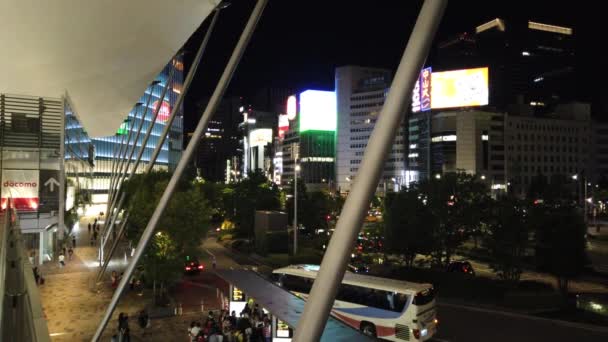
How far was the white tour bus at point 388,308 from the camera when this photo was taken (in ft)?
45.6

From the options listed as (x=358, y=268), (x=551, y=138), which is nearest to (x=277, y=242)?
(x=358, y=268)

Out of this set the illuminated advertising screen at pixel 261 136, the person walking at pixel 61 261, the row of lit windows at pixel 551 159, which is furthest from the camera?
the illuminated advertising screen at pixel 261 136

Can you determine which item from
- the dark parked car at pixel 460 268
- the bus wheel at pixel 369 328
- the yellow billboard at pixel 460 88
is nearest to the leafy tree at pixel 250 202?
the dark parked car at pixel 460 268

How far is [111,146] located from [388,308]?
240 feet

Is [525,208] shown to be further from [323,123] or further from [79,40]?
[323,123]

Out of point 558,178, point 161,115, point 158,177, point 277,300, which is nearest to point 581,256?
point 277,300

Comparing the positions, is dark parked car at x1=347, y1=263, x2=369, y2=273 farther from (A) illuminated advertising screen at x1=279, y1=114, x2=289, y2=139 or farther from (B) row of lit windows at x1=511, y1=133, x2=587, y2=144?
(A) illuminated advertising screen at x1=279, y1=114, x2=289, y2=139

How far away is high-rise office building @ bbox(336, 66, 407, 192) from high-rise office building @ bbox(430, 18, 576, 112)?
35355 millimetres

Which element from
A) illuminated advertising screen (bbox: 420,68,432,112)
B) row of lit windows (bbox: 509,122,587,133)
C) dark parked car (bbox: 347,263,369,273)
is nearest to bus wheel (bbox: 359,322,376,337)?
dark parked car (bbox: 347,263,369,273)

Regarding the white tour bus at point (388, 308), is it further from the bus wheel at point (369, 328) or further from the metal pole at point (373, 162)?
the metal pole at point (373, 162)

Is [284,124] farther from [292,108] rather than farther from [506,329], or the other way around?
[506,329]

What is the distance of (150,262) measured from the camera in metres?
18.5

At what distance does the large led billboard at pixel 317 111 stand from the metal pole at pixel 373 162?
105584 mm

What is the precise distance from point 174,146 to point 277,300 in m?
92.5
